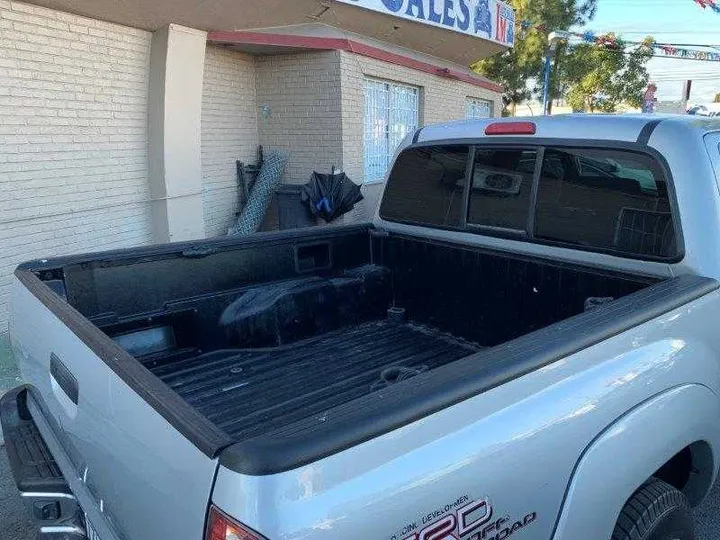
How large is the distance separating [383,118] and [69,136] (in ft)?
18.5

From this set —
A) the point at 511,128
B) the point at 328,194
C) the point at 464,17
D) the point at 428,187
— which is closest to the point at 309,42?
the point at 328,194

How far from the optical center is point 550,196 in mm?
3020

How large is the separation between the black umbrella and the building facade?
2.34 feet

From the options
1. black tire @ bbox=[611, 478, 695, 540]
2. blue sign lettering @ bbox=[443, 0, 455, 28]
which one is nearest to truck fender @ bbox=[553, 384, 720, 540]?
black tire @ bbox=[611, 478, 695, 540]

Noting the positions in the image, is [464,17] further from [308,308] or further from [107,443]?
[107,443]

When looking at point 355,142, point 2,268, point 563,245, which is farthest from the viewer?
point 355,142

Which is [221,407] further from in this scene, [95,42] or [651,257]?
[95,42]

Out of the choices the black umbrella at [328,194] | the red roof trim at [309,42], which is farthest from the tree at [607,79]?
the black umbrella at [328,194]

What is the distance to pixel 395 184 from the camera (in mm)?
3877

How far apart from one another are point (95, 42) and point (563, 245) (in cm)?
576

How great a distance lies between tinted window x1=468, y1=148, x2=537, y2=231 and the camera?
10.2ft

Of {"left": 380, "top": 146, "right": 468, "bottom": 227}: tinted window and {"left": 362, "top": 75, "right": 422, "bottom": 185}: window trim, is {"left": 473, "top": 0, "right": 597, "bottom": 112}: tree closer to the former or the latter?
{"left": 362, "top": 75, "right": 422, "bottom": 185}: window trim

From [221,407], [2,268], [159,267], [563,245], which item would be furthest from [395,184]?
[2,268]

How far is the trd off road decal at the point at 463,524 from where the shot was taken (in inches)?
50.6
